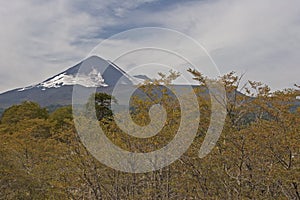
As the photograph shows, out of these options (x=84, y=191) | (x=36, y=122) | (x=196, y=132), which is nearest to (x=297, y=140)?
(x=196, y=132)

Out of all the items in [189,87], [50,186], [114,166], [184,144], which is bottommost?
[50,186]

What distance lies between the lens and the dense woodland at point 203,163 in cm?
1002

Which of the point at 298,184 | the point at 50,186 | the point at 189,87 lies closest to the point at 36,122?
the point at 50,186

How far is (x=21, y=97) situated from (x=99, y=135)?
17741cm

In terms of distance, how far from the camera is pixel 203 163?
1110cm

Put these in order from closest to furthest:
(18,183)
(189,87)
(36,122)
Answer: (189,87) → (18,183) → (36,122)

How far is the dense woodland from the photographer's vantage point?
10016 mm

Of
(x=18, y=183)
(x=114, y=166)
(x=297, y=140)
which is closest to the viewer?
(x=297, y=140)

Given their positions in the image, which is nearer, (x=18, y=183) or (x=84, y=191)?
(x=84, y=191)

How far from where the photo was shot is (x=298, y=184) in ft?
30.9

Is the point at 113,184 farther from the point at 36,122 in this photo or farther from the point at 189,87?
the point at 36,122

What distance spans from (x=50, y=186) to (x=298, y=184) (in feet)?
33.1

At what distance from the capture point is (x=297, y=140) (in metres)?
9.39

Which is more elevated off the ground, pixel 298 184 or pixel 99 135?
pixel 99 135
